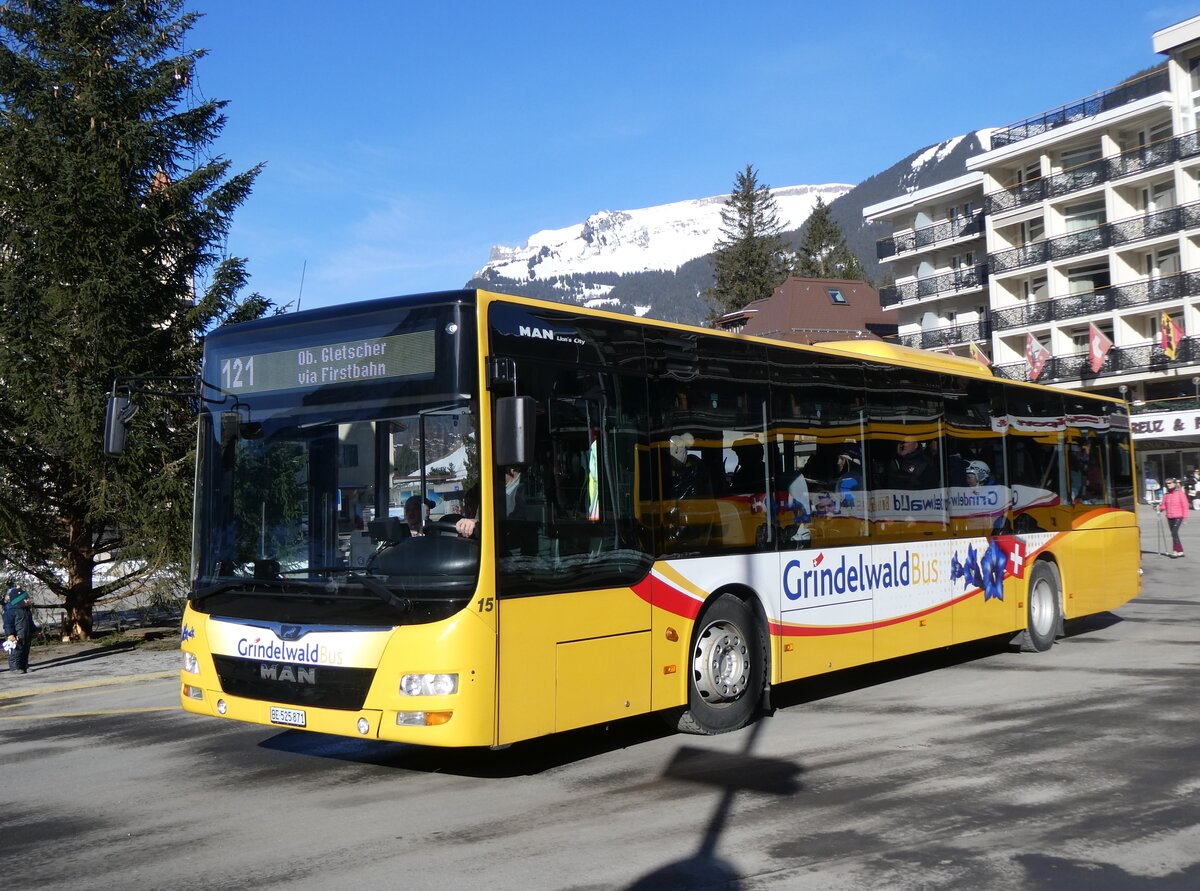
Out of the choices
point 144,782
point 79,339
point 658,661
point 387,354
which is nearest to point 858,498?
point 658,661

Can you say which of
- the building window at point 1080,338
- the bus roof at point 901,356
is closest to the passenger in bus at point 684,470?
the bus roof at point 901,356

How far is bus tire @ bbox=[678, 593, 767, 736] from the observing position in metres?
8.52

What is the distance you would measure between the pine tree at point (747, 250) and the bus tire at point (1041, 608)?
72.5 m

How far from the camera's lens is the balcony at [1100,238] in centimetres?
5709

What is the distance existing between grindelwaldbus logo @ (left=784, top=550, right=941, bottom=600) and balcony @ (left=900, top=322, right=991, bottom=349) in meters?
63.8

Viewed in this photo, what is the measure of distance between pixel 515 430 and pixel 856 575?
15.3 feet

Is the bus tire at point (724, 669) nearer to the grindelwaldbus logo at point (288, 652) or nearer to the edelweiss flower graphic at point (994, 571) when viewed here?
the grindelwaldbus logo at point (288, 652)

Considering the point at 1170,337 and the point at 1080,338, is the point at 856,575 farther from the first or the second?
the point at 1080,338

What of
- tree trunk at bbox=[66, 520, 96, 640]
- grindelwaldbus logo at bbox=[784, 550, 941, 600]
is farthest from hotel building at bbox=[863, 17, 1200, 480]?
grindelwaldbus logo at bbox=[784, 550, 941, 600]

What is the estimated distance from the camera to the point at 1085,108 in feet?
211

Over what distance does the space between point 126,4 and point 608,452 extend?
1646cm

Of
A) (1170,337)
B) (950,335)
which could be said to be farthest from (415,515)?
(950,335)

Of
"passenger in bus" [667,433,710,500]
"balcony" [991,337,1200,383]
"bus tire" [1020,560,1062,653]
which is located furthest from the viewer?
"balcony" [991,337,1200,383]

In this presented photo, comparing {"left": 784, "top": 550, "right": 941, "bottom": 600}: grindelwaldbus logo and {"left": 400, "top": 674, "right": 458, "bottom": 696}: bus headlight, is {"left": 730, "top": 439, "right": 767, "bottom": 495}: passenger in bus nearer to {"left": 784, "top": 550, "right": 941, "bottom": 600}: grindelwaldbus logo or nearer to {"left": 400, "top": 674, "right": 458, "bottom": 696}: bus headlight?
{"left": 784, "top": 550, "right": 941, "bottom": 600}: grindelwaldbus logo
